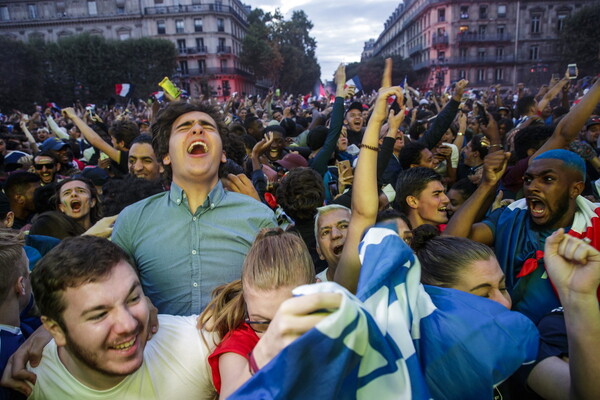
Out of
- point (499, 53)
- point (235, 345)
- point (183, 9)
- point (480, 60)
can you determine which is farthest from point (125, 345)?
point (499, 53)

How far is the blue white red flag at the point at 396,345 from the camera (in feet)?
2.92

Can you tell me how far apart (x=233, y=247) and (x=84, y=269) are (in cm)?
71

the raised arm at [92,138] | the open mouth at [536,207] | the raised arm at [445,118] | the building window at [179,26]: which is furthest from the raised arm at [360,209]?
the building window at [179,26]

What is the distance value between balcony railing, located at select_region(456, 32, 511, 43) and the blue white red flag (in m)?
67.8

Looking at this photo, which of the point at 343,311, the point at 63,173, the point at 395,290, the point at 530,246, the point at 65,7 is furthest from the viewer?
the point at 65,7

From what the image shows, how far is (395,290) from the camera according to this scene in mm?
1194

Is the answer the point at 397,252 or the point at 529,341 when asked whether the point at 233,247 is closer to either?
the point at 397,252

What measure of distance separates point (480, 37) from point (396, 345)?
6905 centimetres

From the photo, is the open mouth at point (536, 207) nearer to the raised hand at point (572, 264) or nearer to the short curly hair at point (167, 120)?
the raised hand at point (572, 264)

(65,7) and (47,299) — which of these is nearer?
(47,299)

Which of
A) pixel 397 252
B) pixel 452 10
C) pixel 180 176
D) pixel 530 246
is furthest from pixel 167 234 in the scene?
pixel 452 10

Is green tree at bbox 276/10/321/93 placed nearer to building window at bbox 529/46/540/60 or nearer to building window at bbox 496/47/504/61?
building window at bbox 496/47/504/61

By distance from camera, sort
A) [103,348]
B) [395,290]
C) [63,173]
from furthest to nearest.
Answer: [63,173] → [103,348] → [395,290]

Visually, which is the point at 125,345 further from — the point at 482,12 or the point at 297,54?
the point at 482,12
